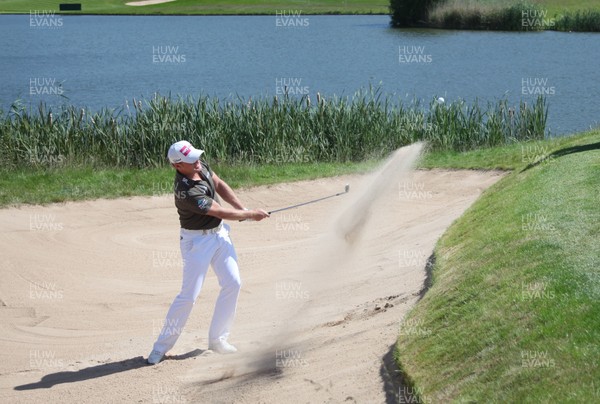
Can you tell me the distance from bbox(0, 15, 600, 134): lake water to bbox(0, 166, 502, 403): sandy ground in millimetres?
10548

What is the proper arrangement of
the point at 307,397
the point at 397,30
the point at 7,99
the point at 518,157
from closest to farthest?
the point at 307,397
the point at 518,157
the point at 7,99
the point at 397,30

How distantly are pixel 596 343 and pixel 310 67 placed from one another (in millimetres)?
42643

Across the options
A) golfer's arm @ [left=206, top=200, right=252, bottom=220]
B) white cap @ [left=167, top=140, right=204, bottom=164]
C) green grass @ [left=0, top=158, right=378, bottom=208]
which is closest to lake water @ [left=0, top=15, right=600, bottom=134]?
green grass @ [left=0, top=158, right=378, bottom=208]

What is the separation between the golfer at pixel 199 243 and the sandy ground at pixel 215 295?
372 mm

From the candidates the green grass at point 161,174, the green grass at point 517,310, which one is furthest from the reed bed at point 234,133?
the green grass at point 517,310

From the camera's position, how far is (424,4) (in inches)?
2852

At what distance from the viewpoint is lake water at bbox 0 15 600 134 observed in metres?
38.3

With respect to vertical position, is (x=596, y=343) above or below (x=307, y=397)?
above

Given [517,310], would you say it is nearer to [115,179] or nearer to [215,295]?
[215,295]

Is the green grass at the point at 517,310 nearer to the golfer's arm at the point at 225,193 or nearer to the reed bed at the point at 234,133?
the golfer's arm at the point at 225,193

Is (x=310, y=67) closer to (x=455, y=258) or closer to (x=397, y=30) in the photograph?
(x=397, y=30)

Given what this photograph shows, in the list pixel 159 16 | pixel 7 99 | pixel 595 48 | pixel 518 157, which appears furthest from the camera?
pixel 159 16

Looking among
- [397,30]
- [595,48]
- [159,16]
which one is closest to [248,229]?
[595,48]

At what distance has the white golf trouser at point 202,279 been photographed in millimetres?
10453
